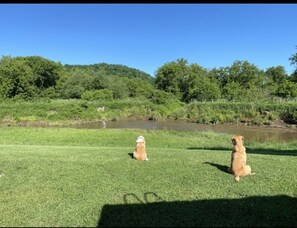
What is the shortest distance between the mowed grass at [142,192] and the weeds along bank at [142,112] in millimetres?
28768

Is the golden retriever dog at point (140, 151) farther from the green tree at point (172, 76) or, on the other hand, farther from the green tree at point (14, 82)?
the green tree at point (172, 76)

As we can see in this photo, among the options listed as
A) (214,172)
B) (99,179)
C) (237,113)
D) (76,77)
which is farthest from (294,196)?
(76,77)

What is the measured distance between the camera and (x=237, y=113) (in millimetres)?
40938

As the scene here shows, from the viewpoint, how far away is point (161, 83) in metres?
67.2

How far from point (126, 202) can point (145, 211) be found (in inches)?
22.1

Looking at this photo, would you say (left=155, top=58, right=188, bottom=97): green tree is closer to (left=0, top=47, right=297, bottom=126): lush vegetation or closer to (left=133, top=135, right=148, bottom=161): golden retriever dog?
(left=0, top=47, right=297, bottom=126): lush vegetation

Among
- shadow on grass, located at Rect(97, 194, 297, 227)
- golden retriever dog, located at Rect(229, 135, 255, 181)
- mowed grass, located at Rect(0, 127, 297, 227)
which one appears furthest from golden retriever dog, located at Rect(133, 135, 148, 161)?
shadow on grass, located at Rect(97, 194, 297, 227)

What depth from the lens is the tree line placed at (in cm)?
5322

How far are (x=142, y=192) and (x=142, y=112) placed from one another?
132 ft

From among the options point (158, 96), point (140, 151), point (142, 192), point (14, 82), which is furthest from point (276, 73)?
point (142, 192)

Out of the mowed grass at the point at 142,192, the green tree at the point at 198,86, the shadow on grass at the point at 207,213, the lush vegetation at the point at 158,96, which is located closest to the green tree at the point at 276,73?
the lush vegetation at the point at 158,96

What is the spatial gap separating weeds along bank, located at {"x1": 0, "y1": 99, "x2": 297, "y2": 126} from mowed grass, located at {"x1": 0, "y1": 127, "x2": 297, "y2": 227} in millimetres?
28768

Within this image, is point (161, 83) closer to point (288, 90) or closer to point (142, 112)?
point (142, 112)

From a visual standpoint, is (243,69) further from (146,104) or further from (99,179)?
(99,179)
